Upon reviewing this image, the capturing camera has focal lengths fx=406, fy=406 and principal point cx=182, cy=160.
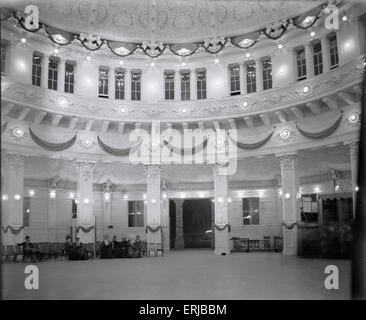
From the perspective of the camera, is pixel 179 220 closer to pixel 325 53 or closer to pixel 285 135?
pixel 285 135

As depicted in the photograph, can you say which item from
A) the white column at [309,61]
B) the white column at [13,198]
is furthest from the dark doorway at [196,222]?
the white column at [13,198]

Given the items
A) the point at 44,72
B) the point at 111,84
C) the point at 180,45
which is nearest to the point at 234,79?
the point at 180,45

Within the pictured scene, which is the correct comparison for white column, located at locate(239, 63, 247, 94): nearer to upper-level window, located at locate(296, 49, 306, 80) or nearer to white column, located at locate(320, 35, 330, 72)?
upper-level window, located at locate(296, 49, 306, 80)

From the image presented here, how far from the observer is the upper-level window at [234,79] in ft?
67.8

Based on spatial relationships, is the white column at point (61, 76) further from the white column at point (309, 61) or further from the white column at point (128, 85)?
the white column at point (309, 61)

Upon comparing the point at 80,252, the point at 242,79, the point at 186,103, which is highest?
the point at 242,79

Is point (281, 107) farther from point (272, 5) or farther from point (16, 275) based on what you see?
point (16, 275)

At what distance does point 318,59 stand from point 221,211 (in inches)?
336

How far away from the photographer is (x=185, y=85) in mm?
21531

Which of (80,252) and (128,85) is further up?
(128,85)

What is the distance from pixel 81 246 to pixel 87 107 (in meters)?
6.51

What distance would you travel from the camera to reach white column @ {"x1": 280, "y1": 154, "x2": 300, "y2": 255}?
1847 cm

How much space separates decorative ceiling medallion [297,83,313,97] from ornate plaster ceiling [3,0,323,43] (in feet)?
10.0
